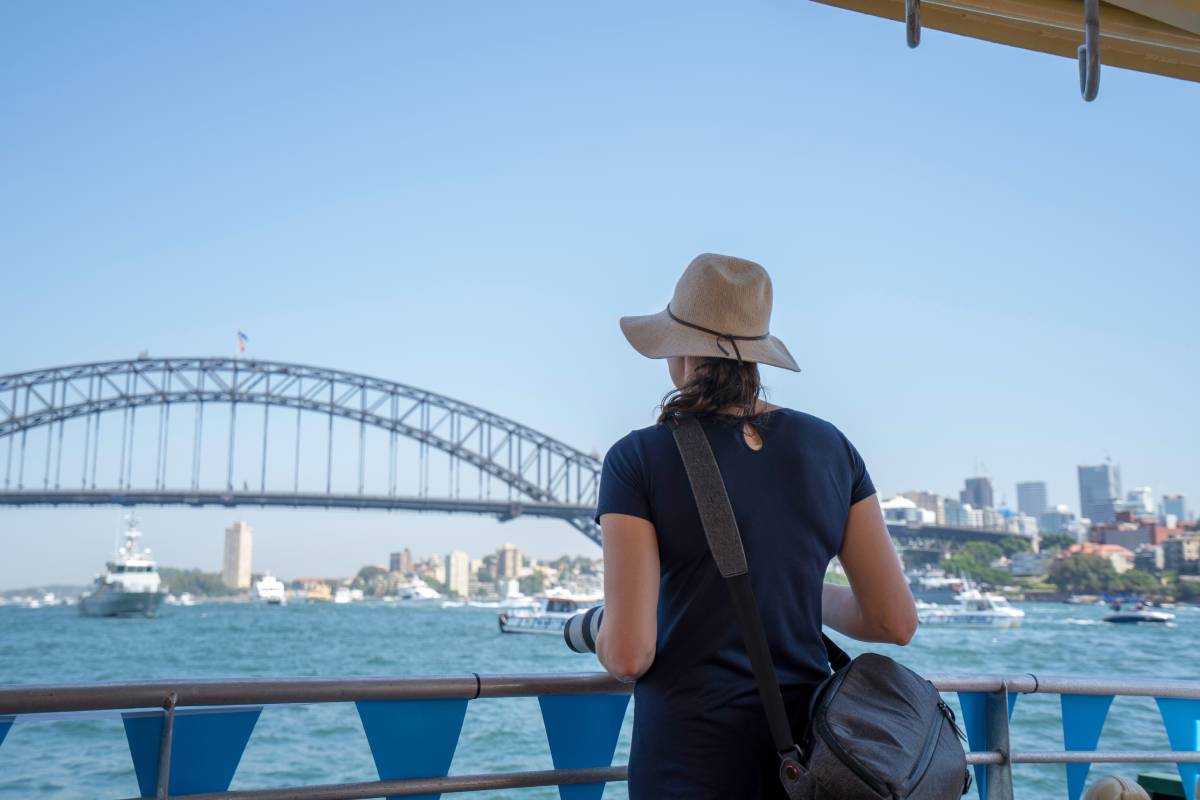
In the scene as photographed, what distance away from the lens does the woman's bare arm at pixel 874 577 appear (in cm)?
121

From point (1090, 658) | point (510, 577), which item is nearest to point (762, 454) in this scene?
point (1090, 658)

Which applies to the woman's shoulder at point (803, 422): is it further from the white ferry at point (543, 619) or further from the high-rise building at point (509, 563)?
the high-rise building at point (509, 563)

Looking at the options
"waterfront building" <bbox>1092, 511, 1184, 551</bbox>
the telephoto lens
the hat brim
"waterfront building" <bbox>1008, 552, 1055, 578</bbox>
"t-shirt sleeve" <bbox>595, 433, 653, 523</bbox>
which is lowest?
"waterfront building" <bbox>1008, 552, 1055, 578</bbox>

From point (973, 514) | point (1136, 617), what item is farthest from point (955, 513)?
point (1136, 617)

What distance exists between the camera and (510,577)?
227ft

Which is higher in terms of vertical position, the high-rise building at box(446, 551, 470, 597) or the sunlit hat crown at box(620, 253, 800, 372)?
the sunlit hat crown at box(620, 253, 800, 372)

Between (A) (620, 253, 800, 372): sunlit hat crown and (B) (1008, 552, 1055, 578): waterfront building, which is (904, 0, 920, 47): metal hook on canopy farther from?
(B) (1008, 552, 1055, 578): waterfront building

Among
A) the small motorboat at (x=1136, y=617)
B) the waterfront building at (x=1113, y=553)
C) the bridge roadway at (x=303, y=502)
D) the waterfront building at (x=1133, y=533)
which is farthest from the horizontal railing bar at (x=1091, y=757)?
the waterfront building at (x=1133, y=533)

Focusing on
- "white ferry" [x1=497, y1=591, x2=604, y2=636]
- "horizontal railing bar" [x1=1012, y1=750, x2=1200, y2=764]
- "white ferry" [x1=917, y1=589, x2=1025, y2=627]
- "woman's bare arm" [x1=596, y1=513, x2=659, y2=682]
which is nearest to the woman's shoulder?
"woman's bare arm" [x1=596, y1=513, x2=659, y2=682]

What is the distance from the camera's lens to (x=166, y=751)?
129 cm

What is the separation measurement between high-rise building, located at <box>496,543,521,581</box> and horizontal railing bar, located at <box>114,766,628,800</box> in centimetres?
6877

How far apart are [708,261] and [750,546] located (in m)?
0.34

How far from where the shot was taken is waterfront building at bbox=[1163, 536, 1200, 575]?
53219 mm

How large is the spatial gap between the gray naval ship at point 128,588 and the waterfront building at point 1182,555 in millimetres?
51224
